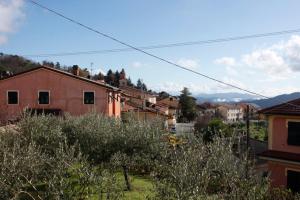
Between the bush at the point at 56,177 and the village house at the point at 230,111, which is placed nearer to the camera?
the bush at the point at 56,177

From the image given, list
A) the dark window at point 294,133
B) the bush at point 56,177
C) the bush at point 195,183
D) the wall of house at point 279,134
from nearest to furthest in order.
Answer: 1. the bush at point 195,183
2. the bush at point 56,177
3. the dark window at point 294,133
4. the wall of house at point 279,134

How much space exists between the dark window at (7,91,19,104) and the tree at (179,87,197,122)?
65.0m

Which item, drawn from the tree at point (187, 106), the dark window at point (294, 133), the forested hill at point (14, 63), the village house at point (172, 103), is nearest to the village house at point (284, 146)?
the dark window at point (294, 133)

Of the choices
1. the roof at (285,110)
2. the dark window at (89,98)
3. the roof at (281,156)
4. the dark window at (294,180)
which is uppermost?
the dark window at (89,98)

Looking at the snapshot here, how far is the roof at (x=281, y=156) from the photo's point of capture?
2426 centimetres

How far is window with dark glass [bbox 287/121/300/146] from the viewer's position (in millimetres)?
24734

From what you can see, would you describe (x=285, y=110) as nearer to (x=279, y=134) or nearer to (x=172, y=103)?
(x=279, y=134)

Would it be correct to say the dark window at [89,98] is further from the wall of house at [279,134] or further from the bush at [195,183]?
the bush at [195,183]

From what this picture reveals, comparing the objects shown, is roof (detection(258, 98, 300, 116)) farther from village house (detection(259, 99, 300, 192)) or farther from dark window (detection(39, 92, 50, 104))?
dark window (detection(39, 92, 50, 104))

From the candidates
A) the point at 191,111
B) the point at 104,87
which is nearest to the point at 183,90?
the point at 191,111

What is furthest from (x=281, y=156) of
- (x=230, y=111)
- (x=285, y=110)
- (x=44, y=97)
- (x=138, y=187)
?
(x=230, y=111)

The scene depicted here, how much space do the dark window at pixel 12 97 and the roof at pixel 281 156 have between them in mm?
27319

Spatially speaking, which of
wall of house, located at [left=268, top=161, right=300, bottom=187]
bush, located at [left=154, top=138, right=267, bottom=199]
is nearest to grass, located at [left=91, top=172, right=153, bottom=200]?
wall of house, located at [left=268, top=161, right=300, bottom=187]

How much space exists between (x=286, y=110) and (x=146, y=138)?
9408 millimetres
